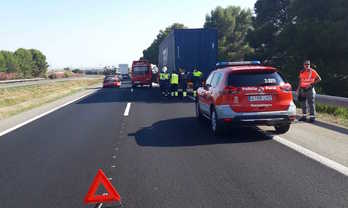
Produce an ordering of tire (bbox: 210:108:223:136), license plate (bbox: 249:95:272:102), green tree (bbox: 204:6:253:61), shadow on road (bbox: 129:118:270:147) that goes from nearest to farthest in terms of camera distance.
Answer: shadow on road (bbox: 129:118:270:147)
license plate (bbox: 249:95:272:102)
tire (bbox: 210:108:223:136)
green tree (bbox: 204:6:253:61)

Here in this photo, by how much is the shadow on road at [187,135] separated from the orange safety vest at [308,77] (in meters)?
2.43

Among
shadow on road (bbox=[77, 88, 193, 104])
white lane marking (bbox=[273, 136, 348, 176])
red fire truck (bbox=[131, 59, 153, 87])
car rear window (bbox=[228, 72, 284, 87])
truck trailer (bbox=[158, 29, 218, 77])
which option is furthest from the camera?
red fire truck (bbox=[131, 59, 153, 87])

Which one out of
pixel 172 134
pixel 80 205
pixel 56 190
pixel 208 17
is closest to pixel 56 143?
pixel 172 134

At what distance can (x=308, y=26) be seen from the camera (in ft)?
104

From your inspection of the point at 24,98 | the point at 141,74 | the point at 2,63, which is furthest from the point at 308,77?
the point at 2,63

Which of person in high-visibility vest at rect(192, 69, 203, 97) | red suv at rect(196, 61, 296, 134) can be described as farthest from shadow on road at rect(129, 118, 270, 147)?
person in high-visibility vest at rect(192, 69, 203, 97)

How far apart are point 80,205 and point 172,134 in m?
5.15

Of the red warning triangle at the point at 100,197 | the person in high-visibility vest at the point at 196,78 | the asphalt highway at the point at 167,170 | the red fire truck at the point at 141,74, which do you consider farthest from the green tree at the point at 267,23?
the red warning triangle at the point at 100,197

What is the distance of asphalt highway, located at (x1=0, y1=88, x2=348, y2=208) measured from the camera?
197 inches

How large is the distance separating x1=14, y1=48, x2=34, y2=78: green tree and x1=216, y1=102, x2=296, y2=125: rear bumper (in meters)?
105

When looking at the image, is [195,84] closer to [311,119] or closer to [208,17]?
[311,119]

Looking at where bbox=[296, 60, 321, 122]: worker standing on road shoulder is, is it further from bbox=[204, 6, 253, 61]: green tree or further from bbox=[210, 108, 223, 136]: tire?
bbox=[204, 6, 253, 61]: green tree

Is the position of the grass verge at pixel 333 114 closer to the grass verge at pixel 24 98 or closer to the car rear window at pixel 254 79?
the car rear window at pixel 254 79

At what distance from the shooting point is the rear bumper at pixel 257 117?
29.1ft
